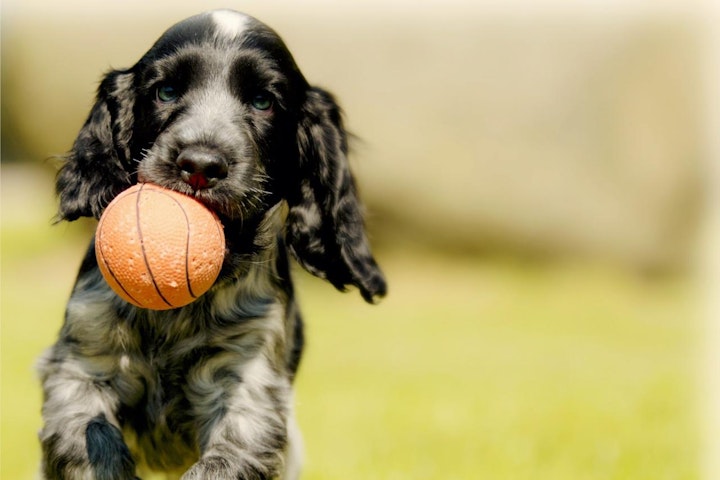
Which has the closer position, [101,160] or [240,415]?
[240,415]

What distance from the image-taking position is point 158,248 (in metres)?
3.05

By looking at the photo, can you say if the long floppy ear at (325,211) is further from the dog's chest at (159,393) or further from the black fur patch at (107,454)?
the black fur patch at (107,454)

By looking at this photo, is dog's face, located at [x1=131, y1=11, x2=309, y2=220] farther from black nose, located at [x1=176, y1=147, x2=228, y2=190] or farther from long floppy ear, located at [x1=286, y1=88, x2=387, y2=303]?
long floppy ear, located at [x1=286, y1=88, x2=387, y2=303]

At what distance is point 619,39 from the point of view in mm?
12602

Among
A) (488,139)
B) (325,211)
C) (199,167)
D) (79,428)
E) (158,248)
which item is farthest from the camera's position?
(488,139)

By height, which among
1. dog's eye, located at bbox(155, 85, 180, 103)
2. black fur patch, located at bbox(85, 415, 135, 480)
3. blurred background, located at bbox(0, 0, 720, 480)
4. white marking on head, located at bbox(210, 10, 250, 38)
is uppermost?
white marking on head, located at bbox(210, 10, 250, 38)

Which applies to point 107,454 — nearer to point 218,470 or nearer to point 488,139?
point 218,470

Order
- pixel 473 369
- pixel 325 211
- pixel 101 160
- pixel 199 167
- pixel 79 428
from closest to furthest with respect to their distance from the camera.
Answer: pixel 199 167, pixel 79 428, pixel 101 160, pixel 325 211, pixel 473 369

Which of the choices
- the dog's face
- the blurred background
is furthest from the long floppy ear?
the blurred background

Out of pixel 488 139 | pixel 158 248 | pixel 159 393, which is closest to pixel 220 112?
pixel 158 248

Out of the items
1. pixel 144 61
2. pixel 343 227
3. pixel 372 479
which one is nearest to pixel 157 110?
pixel 144 61

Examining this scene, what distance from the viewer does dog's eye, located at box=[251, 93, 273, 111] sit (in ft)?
11.7

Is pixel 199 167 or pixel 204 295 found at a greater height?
pixel 199 167

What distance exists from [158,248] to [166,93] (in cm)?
72
